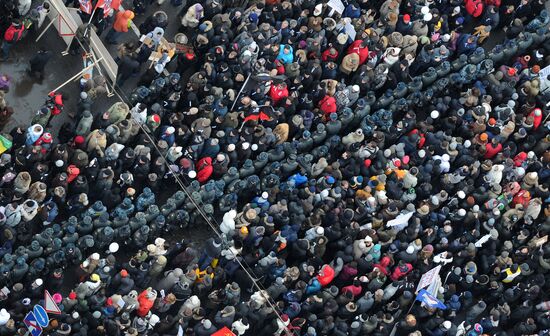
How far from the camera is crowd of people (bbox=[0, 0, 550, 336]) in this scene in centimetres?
3269

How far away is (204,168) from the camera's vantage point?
1367 inches

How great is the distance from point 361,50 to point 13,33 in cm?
972

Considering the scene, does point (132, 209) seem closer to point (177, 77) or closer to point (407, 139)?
point (177, 77)

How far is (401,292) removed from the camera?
34.6 meters

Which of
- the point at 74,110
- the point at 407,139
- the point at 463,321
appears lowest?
the point at 463,321

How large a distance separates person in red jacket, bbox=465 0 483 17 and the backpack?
529 inches

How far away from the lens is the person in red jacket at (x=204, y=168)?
114ft

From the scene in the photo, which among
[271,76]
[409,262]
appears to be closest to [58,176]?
[271,76]

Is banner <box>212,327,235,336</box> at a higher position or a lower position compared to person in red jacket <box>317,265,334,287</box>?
higher

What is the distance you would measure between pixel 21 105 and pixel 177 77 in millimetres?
4152

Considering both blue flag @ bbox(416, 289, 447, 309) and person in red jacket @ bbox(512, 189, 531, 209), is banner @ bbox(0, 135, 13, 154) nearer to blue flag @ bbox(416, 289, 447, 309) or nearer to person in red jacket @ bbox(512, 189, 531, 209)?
blue flag @ bbox(416, 289, 447, 309)

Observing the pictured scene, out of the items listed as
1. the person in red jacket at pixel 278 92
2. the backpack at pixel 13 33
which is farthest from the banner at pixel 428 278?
the backpack at pixel 13 33

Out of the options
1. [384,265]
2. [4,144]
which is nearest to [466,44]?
[384,265]

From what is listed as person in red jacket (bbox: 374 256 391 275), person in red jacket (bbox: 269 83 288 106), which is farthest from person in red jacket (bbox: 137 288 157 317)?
person in red jacket (bbox: 269 83 288 106)
